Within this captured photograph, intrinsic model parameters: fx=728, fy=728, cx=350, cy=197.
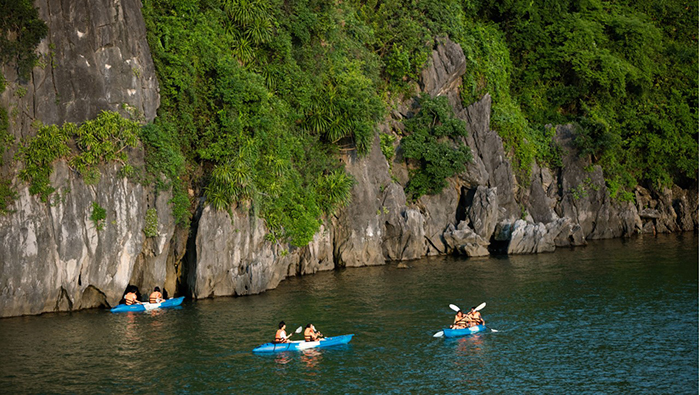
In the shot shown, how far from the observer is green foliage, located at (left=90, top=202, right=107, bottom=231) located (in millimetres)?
35031

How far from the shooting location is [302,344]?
96.2 ft

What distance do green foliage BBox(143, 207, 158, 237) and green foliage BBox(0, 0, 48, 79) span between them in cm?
872

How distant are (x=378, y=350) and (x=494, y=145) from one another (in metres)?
34.7

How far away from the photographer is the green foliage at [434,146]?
181 ft

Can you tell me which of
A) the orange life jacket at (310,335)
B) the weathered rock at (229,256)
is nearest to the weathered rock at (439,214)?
the weathered rock at (229,256)

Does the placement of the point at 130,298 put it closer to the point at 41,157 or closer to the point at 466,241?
the point at 41,157

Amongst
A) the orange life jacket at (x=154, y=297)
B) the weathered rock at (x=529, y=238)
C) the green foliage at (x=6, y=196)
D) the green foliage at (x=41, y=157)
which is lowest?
the orange life jacket at (x=154, y=297)

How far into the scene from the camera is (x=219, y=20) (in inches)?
1720

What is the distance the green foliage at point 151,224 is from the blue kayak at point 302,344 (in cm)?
1102

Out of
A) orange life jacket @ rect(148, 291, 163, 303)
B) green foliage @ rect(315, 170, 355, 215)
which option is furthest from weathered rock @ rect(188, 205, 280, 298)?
green foliage @ rect(315, 170, 355, 215)

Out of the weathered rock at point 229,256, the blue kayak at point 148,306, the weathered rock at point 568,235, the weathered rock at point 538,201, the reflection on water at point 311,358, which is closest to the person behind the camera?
the reflection on water at point 311,358

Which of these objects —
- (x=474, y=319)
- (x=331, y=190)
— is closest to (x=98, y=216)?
(x=331, y=190)

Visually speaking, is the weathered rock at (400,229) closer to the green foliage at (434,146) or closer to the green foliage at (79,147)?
the green foliage at (434,146)

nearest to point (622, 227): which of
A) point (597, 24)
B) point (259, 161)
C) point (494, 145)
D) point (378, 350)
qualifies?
point (494, 145)
